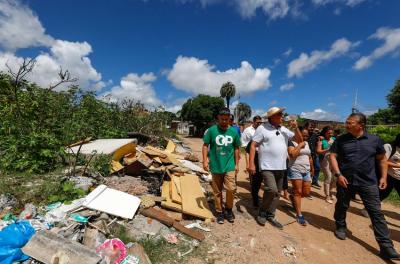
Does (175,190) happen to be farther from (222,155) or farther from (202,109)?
(202,109)

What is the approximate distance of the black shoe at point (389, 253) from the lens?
327cm

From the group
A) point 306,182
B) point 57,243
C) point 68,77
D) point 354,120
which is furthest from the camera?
point 68,77

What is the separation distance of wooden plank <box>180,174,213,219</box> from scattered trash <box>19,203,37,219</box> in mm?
2144

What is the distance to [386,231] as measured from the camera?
3.38m

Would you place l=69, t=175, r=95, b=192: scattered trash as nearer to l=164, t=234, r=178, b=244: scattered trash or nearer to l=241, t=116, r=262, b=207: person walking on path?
l=164, t=234, r=178, b=244: scattered trash

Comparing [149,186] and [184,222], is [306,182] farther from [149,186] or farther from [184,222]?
[149,186]

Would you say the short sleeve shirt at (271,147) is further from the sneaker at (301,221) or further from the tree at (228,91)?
the tree at (228,91)

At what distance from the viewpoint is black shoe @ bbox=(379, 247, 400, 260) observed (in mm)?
3270

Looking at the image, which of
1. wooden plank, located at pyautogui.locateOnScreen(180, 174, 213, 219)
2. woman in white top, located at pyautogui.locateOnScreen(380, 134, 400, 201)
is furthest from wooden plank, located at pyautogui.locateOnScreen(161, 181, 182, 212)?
woman in white top, located at pyautogui.locateOnScreen(380, 134, 400, 201)

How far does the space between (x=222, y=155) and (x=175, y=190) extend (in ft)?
4.65

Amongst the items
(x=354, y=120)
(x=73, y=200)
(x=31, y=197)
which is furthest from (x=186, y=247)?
(x=354, y=120)

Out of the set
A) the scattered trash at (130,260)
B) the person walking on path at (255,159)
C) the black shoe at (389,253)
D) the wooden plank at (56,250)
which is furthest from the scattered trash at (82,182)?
the black shoe at (389,253)

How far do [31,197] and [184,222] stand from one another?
2.42 meters

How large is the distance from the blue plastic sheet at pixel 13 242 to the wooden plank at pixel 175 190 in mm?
2198
